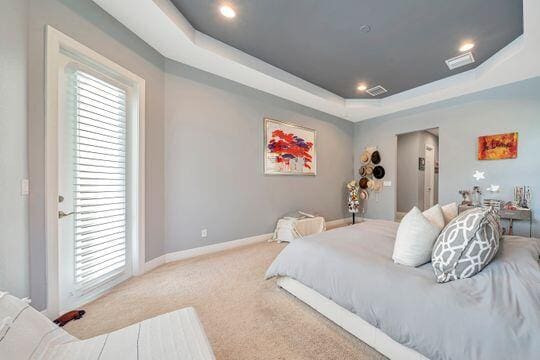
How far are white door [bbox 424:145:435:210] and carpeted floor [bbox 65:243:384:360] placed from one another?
6.25 meters

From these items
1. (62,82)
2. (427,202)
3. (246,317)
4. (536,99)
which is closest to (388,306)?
(246,317)

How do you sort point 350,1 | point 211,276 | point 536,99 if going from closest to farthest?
1. point 350,1
2. point 211,276
3. point 536,99

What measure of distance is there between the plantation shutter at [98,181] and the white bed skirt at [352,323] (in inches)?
72.2

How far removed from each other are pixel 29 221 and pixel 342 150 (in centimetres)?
532

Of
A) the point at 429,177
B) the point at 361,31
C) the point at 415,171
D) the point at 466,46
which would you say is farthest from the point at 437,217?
the point at 429,177

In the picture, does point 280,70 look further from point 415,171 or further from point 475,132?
point 415,171

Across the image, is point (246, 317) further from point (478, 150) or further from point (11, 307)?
point (478, 150)

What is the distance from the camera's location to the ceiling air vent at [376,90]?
13.1 feet

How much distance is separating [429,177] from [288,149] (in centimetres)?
531

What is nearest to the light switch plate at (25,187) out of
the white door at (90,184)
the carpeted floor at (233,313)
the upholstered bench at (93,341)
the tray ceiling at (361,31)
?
the white door at (90,184)

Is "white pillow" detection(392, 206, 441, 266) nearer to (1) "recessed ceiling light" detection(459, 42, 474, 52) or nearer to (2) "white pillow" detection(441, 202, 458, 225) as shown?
(2) "white pillow" detection(441, 202, 458, 225)

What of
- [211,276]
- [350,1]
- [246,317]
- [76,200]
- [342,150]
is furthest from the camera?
[342,150]

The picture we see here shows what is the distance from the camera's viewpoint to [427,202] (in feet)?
21.0

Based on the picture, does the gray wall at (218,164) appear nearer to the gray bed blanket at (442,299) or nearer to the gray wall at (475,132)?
the gray bed blanket at (442,299)
